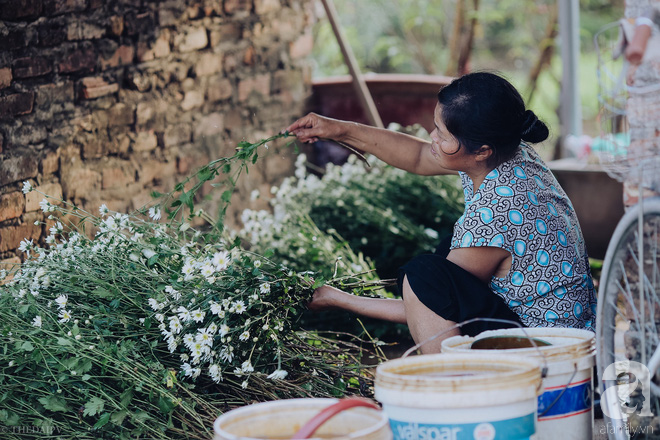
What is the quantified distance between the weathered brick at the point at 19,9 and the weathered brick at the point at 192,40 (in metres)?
1.02

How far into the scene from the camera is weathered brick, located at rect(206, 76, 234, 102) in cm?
466

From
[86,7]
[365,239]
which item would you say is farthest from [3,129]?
[365,239]

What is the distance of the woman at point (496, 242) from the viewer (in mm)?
2547

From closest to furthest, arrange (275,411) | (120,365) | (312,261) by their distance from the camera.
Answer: (275,411)
(120,365)
(312,261)

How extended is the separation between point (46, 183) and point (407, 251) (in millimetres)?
1799

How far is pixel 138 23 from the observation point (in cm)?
412

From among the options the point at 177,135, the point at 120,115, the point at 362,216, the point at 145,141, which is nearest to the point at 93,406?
the point at 120,115

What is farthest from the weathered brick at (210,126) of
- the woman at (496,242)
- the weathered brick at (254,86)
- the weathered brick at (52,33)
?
the woman at (496,242)

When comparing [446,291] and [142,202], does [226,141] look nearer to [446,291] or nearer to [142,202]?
[142,202]

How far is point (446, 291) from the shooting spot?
2.55 meters

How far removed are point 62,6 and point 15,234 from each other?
1046 millimetres

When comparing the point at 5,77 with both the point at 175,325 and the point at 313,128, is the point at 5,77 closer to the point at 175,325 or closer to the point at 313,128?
the point at 313,128

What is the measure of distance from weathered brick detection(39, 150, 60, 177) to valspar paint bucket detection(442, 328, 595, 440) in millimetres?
2132

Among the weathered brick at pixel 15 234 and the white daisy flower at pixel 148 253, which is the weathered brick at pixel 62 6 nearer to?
the weathered brick at pixel 15 234
